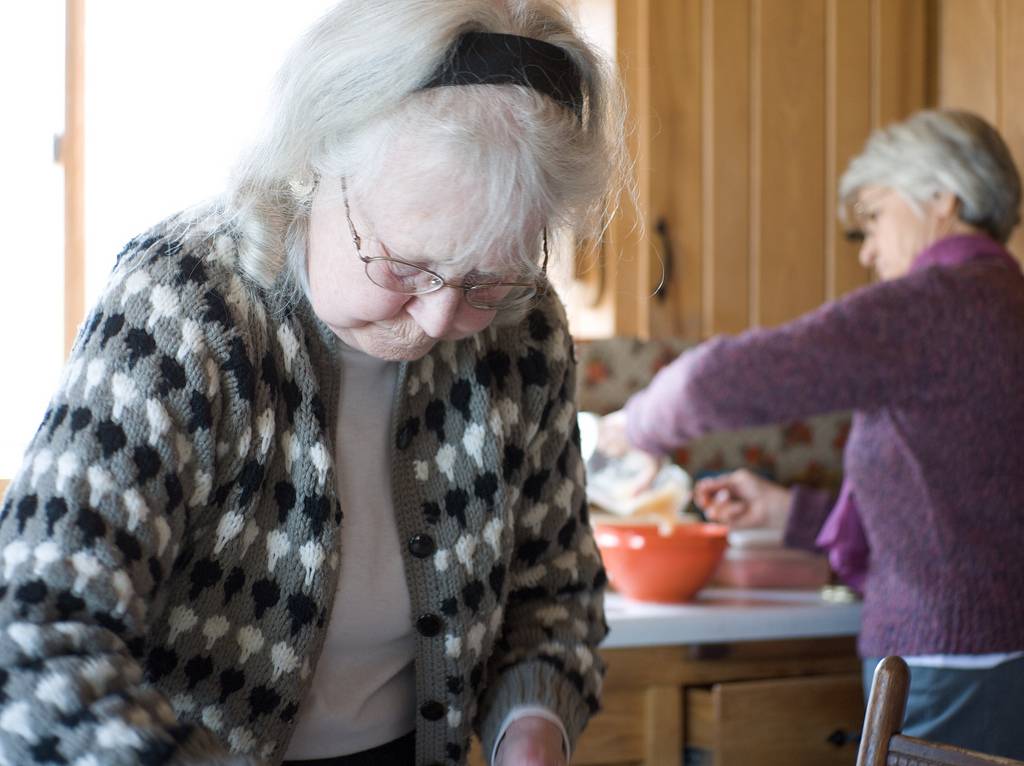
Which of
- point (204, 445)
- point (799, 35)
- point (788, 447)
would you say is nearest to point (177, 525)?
point (204, 445)

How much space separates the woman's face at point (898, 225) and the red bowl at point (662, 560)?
0.48 m

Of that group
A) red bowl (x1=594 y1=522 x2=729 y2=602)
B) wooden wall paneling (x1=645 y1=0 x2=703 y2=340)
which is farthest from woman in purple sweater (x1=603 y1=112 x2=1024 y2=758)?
wooden wall paneling (x1=645 y1=0 x2=703 y2=340)

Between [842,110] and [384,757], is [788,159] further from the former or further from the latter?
[384,757]

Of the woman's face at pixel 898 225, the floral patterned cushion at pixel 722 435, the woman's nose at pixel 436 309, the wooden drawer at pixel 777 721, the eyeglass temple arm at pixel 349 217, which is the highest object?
the eyeglass temple arm at pixel 349 217

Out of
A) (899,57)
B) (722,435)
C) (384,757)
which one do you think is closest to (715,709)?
(722,435)

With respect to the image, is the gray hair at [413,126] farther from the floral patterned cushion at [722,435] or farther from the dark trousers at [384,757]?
the floral patterned cushion at [722,435]

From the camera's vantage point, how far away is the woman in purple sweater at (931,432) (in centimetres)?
154

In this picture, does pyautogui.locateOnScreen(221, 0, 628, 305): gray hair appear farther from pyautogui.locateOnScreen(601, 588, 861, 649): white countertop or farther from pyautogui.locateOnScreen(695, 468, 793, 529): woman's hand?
pyautogui.locateOnScreen(695, 468, 793, 529): woman's hand

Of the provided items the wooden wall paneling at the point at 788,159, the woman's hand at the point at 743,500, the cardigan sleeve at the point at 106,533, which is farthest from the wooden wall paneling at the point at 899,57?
the cardigan sleeve at the point at 106,533

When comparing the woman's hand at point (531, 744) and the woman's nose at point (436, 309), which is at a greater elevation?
the woman's nose at point (436, 309)

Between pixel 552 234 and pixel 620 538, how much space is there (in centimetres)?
96

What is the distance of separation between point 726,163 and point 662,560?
0.90 m

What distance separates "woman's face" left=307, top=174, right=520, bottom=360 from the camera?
83 centimetres

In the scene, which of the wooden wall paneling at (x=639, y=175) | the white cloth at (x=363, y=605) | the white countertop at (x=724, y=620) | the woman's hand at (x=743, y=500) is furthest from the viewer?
the wooden wall paneling at (x=639, y=175)
